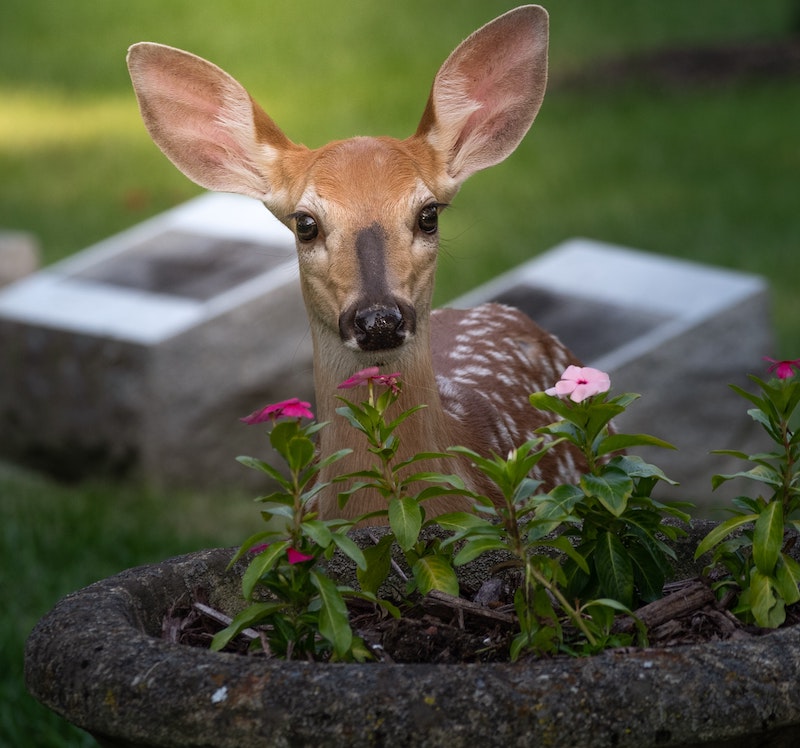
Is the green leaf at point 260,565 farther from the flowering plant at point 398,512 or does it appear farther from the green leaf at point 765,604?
the green leaf at point 765,604

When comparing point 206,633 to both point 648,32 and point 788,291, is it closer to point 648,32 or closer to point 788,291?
point 788,291

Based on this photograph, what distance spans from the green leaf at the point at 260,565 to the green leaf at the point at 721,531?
0.61 metres

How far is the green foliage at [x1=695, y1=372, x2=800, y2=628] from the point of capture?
2020 mm

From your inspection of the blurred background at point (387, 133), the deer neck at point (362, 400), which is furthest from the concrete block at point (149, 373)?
the deer neck at point (362, 400)

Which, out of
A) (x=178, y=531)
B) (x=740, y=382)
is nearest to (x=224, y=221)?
(x=178, y=531)

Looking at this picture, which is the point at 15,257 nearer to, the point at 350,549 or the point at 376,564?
the point at 376,564

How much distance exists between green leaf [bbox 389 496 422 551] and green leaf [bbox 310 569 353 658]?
0.12 meters

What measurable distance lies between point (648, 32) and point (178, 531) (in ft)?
39.3

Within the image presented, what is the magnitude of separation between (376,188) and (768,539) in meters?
1.27

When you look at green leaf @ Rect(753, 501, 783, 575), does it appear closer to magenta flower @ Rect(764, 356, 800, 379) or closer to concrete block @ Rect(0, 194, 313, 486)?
magenta flower @ Rect(764, 356, 800, 379)

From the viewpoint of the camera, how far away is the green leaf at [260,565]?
6.33 ft

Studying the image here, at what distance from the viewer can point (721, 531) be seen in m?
2.10

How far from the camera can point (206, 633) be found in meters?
2.14

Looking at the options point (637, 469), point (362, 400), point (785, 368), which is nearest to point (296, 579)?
point (637, 469)
